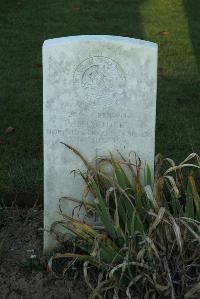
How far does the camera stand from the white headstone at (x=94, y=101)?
3.22 m

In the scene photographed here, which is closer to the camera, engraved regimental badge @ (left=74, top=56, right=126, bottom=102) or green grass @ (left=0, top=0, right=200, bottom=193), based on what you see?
engraved regimental badge @ (left=74, top=56, right=126, bottom=102)

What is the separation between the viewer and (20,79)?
6.39m

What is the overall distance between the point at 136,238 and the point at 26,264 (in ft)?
2.16

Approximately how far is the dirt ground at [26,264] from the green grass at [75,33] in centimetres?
46

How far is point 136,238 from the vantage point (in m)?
3.25

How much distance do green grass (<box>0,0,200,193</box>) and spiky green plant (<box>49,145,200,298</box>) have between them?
44.8 inches

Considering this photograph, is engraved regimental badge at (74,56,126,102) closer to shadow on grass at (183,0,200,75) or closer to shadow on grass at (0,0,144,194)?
shadow on grass at (0,0,144,194)

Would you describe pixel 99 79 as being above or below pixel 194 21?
below

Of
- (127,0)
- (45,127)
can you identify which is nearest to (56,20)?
(127,0)

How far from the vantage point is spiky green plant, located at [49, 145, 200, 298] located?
311 centimetres

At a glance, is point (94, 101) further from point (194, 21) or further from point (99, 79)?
point (194, 21)

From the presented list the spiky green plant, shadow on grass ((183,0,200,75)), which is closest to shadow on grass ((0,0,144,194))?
shadow on grass ((183,0,200,75))

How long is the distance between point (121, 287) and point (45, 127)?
89 centimetres

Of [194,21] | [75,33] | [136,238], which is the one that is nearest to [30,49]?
[75,33]
